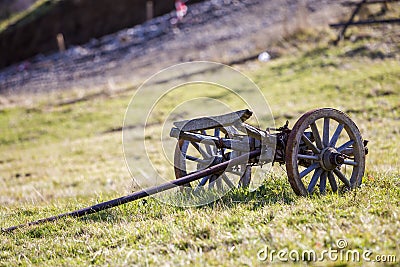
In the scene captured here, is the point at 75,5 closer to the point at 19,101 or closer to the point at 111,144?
the point at 19,101

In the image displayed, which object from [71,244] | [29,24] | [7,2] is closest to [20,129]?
[71,244]

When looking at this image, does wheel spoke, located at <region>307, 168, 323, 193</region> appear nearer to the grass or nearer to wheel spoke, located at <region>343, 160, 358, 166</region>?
wheel spoke, located at <region>343, 160, 358, 166</region>

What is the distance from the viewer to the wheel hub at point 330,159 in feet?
18.7

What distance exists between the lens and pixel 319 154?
5.79m

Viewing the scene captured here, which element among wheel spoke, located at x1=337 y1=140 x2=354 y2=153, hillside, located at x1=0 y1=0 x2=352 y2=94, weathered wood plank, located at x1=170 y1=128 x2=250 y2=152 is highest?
hillside, located at x1=0 y1=0 x2=352 y2=94

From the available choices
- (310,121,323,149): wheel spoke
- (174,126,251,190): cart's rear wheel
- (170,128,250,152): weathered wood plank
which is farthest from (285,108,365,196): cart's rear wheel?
(174,126,251,190): cart's rear wheel

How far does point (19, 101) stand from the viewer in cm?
2288

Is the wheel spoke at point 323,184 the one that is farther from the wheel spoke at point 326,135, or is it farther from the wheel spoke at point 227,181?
the wheel spoke at point 227,181

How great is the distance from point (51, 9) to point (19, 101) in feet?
61.3

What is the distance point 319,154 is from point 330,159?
13cm

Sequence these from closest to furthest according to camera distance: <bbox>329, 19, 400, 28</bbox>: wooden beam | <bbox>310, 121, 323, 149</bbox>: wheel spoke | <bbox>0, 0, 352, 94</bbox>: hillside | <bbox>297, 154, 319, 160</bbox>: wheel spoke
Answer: <bbox>297, 154, 319, 160</bbox>: wheel spoke < <bbox>310, 121, 323, 149</bbox>: wheel spoke < <bbox>329, 19, 400, 28</bbox>: wooden beam < <bbox>0, 0, 352, 94</bbox>: hillside

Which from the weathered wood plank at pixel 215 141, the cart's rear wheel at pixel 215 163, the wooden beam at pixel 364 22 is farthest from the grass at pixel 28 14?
the weathered wood plank at pixel 215 141

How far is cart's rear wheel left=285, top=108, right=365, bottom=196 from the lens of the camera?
545 cm

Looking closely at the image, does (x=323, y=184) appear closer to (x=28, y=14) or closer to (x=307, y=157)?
(x=307, y=157)
